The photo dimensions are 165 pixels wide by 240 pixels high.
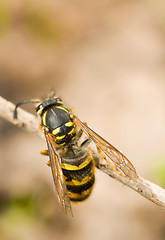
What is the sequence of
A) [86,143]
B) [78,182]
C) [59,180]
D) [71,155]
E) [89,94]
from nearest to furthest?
[59,180] < [78,182] < [71,155] < [86,143] < [89,94]

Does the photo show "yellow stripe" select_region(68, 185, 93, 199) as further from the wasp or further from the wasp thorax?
the wasp thorax

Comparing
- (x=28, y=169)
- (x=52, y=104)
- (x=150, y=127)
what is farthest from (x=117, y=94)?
(x=52, y=104)

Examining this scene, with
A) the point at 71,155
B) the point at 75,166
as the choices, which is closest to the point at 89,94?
the point at 71,155

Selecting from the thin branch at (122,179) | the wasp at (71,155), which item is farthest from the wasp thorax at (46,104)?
the thin branch at (122,179)

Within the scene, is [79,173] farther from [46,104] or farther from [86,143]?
[46,104]

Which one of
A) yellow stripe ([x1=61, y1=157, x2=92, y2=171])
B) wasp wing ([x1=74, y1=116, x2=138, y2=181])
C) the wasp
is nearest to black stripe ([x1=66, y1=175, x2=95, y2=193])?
the wasp

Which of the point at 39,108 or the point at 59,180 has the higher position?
the point at 39,108

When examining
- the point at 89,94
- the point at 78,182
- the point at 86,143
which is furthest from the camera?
the point at 89,94

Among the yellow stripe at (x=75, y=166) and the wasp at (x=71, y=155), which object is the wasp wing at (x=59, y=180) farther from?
the yellow stripe at (x=75, y=166)
